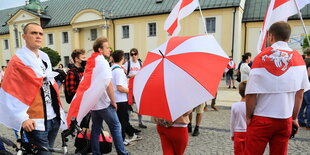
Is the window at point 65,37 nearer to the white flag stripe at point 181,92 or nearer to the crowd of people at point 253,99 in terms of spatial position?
the crowd of people at point 253,99

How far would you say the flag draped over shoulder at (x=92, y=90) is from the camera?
3160 millimetres

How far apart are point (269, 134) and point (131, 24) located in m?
24.9

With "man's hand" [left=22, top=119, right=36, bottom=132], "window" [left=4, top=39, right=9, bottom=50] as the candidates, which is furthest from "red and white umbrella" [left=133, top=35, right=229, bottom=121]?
"window" [left=4, top=39, right=9, bottom=50]

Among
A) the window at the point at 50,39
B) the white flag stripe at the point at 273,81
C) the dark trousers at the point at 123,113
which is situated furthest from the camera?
the window at the point at 50,39

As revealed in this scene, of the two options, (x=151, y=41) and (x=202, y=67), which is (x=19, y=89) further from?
(x=151, y=41)

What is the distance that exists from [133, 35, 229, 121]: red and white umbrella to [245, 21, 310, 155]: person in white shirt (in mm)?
433

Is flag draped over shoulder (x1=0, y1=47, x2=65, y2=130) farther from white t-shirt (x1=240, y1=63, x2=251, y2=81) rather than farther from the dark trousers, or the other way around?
white t-shirt (x1=240, y1=63, x2=251, y2=81)

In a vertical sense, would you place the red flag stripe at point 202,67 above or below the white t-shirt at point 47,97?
above

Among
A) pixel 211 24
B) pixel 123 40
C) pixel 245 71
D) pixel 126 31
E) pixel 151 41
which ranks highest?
pixel 211 24

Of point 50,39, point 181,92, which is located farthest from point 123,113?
point 50,39

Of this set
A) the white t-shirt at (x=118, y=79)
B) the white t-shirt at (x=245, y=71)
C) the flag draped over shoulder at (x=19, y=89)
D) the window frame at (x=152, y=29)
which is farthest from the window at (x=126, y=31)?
the flag draped over shoulder at (x=19, y=89)

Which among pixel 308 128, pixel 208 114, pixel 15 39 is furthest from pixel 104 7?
pixel 308 128

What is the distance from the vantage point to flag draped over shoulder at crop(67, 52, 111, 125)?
10.4 feet

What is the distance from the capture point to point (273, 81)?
2.15 metres
